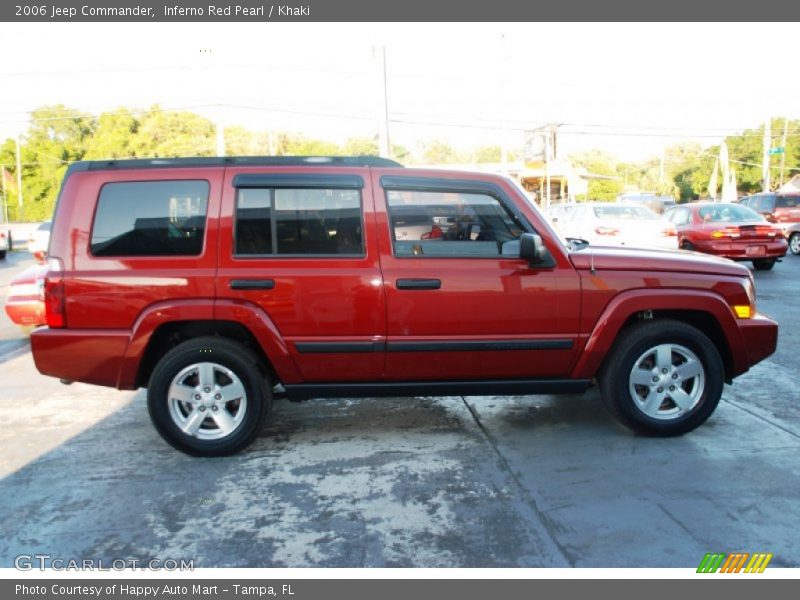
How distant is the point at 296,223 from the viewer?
4.37 meters

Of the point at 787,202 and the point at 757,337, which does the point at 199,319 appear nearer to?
the point at 757,337

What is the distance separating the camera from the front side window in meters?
4.43

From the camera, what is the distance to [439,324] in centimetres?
438

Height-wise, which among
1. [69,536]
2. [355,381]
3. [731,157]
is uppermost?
[731,157]

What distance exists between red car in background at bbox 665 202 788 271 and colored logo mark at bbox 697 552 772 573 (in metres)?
12.2

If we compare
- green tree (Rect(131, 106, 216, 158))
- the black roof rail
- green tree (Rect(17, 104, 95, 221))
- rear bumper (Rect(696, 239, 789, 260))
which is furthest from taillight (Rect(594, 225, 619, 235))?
green tree (Rect(17, 104, 95, 221))

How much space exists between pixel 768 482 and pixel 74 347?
430 centimetres

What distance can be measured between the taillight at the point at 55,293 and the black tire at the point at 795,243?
19477 millimetres

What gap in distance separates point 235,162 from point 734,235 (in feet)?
40.8

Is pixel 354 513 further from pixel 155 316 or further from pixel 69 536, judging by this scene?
pixel 155 316

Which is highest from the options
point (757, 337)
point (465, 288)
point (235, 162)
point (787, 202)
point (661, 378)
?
point (235, 162)

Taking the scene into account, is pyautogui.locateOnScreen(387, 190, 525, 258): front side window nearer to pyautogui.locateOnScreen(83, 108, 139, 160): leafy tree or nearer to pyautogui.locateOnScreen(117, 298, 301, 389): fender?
pyautogui.locateOnScreen(117, 298, 301, 389): fender

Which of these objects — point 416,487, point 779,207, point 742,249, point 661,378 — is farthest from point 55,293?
point 779,207

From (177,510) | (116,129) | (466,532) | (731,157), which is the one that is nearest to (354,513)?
(466,532)
